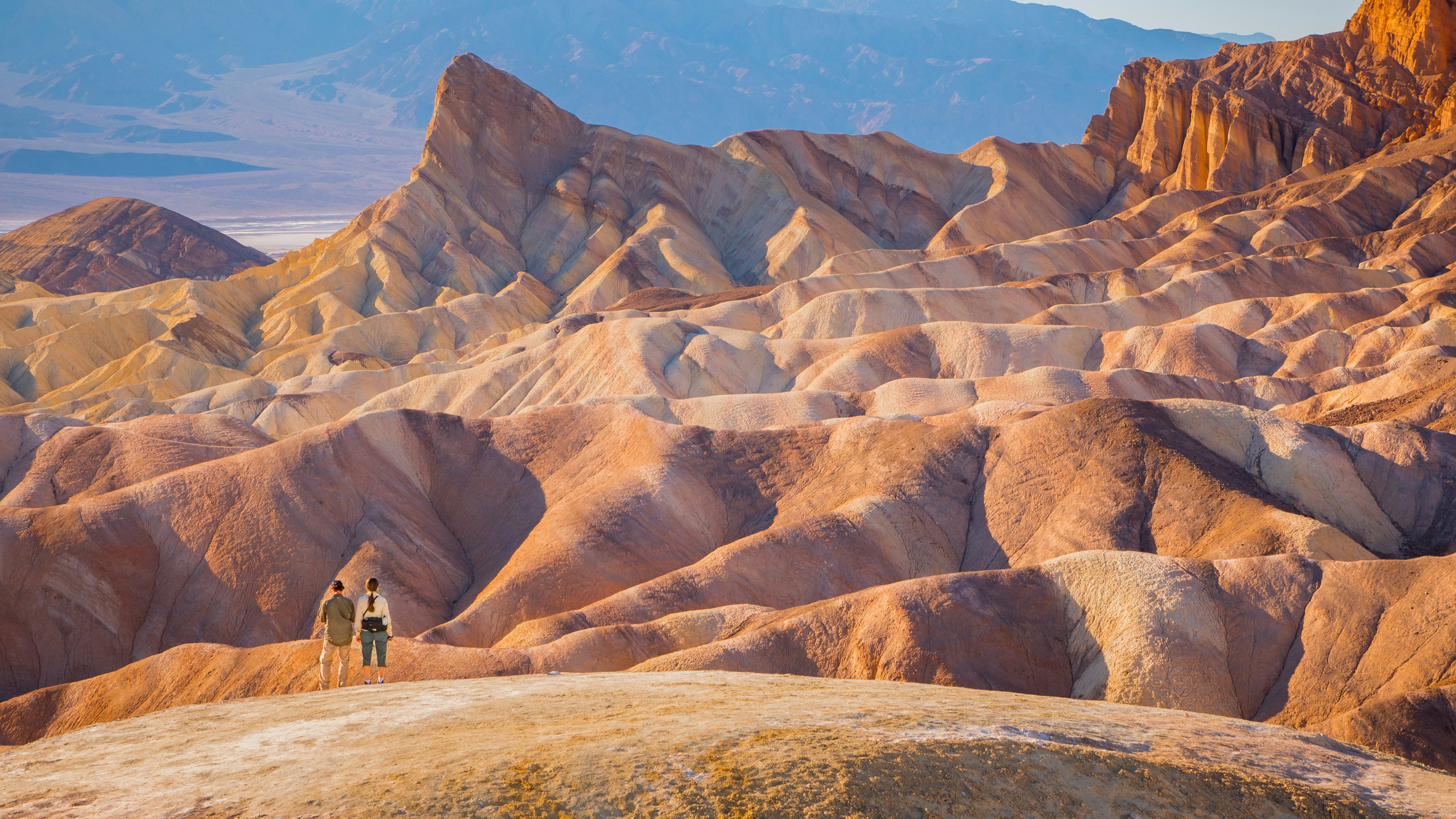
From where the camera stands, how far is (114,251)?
12781cm

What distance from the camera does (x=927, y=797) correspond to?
1158 centimetres

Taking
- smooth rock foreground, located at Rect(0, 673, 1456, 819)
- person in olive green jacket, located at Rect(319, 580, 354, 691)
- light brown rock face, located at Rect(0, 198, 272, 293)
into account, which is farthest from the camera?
light brown rock face, located at Rect(0, 198, 272, 293)

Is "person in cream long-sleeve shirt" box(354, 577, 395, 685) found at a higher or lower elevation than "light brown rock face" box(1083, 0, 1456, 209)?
lower

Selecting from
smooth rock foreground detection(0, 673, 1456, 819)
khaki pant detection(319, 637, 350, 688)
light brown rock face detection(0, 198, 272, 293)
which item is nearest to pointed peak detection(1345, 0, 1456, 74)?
smooth rock foreground detection(0, 673, 1456, 819)

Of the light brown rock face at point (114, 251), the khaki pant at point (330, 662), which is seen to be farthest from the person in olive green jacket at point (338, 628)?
the light brown rock face at point (114, 251)

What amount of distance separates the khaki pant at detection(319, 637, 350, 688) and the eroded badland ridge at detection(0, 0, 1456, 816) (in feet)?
6.27

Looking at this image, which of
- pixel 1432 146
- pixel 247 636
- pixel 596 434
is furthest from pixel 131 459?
pixel 1432 146

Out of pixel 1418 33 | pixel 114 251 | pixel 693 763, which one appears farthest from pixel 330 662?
pixel 114 251

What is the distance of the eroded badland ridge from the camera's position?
2516 cm

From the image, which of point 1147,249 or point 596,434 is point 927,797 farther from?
point 1147,249

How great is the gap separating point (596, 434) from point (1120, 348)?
105 ft

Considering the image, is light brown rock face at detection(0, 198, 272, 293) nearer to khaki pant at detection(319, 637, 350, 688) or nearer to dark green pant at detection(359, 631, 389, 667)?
khaki pant at detection(319, 637, 350, 688)

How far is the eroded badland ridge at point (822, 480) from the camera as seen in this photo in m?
25.2

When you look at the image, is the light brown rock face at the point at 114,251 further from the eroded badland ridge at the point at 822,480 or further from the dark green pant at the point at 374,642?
the dark green pant at the point at 374,642
